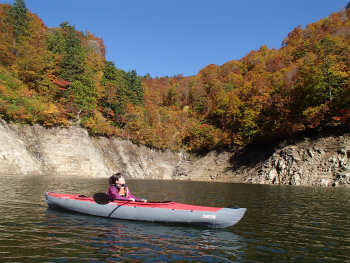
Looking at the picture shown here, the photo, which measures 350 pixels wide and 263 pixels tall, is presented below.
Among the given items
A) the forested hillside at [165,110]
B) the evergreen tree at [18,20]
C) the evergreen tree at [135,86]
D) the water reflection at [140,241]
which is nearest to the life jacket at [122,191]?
the water reflection at [140,241]

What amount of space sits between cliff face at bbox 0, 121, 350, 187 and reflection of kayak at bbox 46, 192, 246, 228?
2671 cm

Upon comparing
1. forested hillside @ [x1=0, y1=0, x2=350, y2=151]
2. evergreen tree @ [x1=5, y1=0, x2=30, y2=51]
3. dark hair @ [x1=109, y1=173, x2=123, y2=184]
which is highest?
evergreen tree @ [x1=5, y1=0, x2=30, y2=51]

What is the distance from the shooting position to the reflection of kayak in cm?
1031

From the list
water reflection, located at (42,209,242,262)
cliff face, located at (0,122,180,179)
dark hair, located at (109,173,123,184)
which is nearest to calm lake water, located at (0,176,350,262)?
Answer: water reflection, located at (42,209,242,262)

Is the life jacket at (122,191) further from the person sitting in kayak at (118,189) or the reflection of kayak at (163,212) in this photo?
the reflection of kayak at (163,212)

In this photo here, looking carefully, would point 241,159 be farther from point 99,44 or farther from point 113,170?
point 99,44

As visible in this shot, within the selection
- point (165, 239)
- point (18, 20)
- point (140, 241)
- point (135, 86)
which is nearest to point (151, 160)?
point (135, 86)

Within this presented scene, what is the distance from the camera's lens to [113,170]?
161 feet

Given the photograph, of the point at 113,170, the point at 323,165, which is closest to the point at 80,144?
the point at 113,170

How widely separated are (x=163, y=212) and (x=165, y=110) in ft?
223

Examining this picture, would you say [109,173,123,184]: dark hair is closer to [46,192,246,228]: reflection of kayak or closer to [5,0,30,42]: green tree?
[46,192,246,228]: reflection of kayak

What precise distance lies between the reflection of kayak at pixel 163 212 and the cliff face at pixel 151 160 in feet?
87.6

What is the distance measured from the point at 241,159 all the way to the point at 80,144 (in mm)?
31496

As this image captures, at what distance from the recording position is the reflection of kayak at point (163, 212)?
33.8 feet
